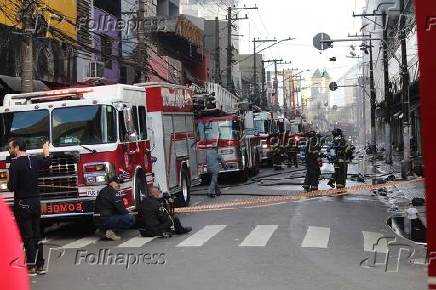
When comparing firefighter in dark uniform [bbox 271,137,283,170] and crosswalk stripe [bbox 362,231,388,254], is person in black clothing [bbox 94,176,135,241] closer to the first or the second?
crosswalk stripe [bbox 362,231,388,254]

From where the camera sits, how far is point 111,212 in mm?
11414

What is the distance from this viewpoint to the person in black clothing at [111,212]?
11.3m

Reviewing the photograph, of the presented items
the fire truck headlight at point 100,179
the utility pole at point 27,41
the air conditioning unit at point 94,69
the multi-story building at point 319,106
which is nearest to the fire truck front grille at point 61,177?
the fire truck headlight at point 100,179

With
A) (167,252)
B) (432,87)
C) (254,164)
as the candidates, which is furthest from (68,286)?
(254,164)

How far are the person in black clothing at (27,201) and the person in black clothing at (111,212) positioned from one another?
2884 mm

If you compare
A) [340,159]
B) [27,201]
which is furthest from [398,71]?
[27,201]

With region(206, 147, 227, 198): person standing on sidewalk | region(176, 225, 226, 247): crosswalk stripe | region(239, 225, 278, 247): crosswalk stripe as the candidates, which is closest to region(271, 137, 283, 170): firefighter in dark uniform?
region(206, 147, 227, 198): person standing on sidewalk

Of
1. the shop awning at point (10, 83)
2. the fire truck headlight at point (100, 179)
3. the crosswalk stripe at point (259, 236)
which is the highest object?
the shop awning at point (10, 83)

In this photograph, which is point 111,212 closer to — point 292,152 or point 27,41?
point 27,41

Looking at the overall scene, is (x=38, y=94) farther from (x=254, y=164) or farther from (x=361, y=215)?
(x=254, y=164)

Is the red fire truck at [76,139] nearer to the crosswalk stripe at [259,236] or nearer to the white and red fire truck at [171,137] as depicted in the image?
the white and red fire truck at [171,137]

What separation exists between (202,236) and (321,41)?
15.5m

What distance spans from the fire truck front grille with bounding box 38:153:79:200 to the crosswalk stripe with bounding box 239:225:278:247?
3336mm

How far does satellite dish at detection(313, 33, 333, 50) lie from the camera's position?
2543 centimetres
